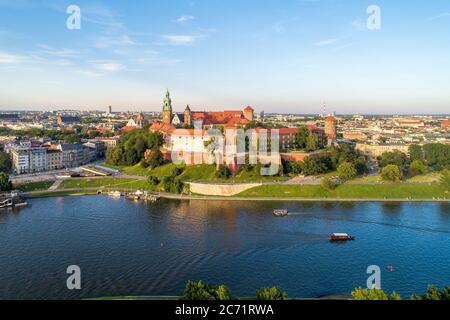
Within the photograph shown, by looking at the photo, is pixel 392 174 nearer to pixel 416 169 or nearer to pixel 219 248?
pixel 416 169

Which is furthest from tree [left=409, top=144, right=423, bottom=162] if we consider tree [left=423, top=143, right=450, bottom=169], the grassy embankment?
the grassy embankment

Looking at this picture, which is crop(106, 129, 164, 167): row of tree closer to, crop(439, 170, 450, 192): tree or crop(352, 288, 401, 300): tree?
crop(439, 170, 450, 192): tree

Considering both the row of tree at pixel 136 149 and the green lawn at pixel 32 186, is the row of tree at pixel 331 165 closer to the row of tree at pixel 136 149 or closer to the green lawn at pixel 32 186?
the row of tree at pixel 136 149

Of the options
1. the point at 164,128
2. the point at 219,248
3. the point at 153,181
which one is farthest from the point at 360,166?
the point at 164,128

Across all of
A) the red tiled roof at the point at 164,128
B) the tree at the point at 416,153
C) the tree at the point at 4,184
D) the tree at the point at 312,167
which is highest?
the red tiled roof at the point at 164,128

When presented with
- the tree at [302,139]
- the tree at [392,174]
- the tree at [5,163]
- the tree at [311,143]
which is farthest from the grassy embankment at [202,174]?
the tree at [5,163]
